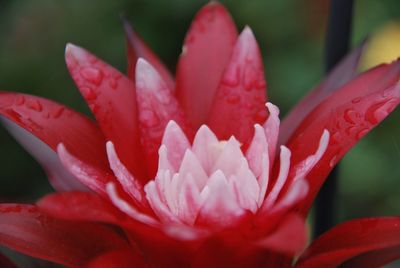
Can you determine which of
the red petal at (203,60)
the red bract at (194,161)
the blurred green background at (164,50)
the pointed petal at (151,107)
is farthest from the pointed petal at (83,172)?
the blurred green background at (164,50)

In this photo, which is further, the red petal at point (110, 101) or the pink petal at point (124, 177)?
the red petal at point (110, 101)

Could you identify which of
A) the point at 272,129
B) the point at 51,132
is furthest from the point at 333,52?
the point at 51,132

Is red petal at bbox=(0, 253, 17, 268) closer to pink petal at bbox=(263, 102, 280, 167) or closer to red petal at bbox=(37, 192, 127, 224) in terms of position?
red petal at bbox=(37, 192, 127, 224)

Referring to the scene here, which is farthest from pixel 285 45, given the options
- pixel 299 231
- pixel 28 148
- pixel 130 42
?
pixel 299 231

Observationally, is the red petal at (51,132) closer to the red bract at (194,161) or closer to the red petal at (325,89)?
the red bract at (194,161)

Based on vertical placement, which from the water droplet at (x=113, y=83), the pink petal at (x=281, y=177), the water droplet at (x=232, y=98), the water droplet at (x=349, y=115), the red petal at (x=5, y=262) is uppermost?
the water droplet at (x=113, y=83)

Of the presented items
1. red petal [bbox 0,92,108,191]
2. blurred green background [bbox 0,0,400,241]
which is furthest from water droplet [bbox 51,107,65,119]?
blurred green background [bbox 0,0,400,241]
